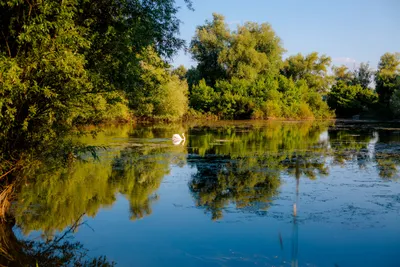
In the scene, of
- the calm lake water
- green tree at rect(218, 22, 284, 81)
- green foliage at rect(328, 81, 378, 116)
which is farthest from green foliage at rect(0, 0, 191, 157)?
green foliage at rect(328, 81, 378, 116)

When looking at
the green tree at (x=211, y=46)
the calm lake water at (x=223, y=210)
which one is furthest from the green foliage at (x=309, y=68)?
the calm lake water at (x=223, y=210)

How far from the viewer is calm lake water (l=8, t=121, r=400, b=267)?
7219 mm

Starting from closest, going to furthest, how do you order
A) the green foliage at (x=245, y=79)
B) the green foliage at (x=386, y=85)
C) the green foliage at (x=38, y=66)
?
1. the green foliage at (x=38, y=66)
2. the green foliage at (x=245, y=79)
3. the green foliage at (x=386, y=85)

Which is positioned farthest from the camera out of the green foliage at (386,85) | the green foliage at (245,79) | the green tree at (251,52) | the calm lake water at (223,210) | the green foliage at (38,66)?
the green foliage at (386,85)

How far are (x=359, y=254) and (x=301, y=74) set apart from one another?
68019 mm

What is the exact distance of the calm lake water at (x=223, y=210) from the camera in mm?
7219

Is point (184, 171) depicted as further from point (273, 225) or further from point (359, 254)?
point (359, 254)

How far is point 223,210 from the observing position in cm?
976

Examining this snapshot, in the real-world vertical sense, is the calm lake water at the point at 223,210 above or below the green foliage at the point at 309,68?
below

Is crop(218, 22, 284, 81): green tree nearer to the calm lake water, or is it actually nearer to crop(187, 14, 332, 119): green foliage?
crop(187, 14, 332, 119): green foliage

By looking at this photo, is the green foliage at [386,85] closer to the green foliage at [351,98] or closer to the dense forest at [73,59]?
the green foliage at [351,98]

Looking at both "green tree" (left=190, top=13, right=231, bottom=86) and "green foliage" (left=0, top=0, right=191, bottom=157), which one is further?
"green tree" (left=190, top=13, right=231, bottom=86)

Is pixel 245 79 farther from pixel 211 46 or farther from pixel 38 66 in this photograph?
pixel 38 66

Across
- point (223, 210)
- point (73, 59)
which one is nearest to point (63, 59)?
point (73, 59)
